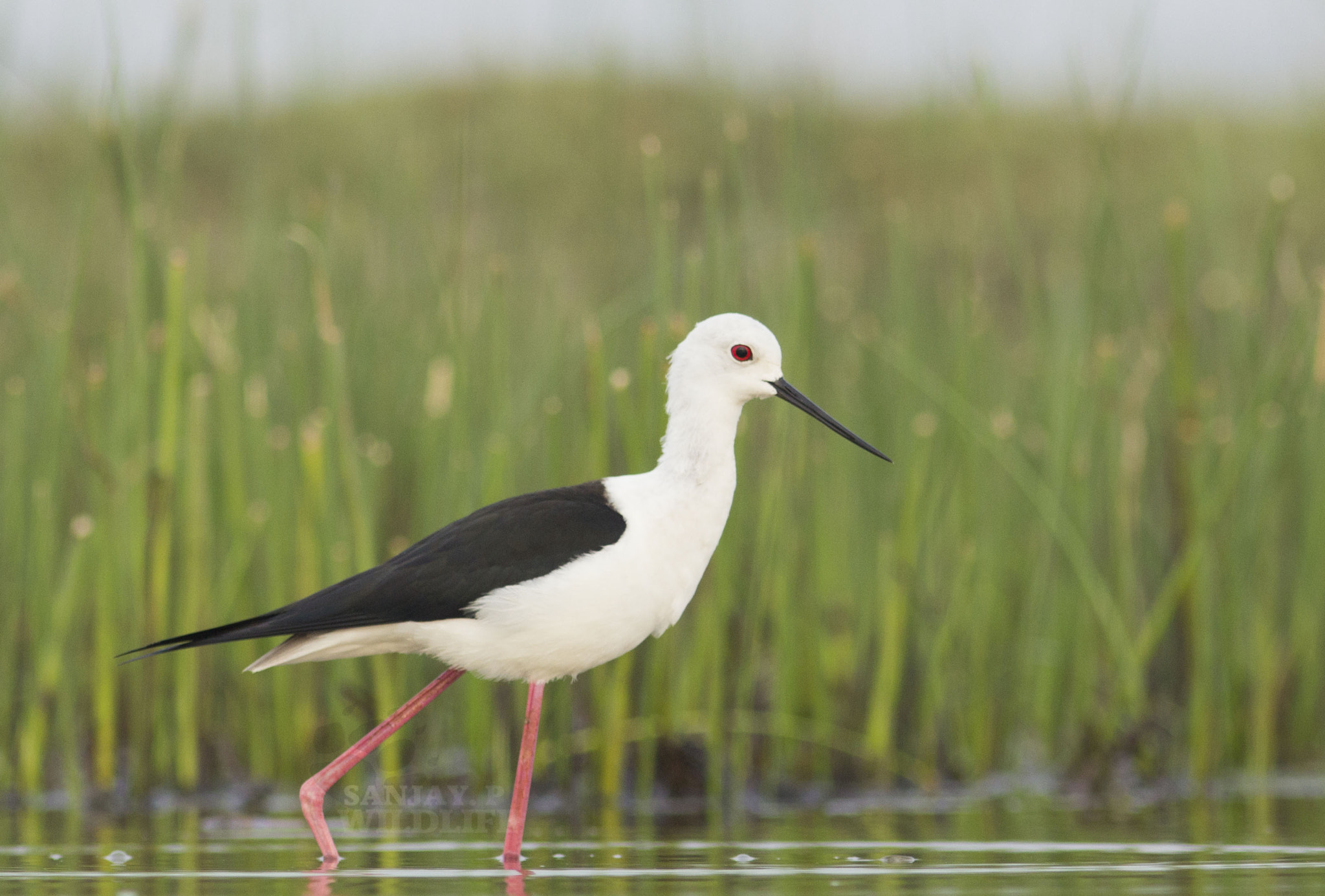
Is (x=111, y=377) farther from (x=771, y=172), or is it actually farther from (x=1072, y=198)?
(x=1072, y=198)

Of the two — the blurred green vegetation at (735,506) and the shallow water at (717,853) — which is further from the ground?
the blurred green vegetation at (735,506)

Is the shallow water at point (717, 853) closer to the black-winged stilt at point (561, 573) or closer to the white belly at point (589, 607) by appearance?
the black-winged stilt at point (561, 573)

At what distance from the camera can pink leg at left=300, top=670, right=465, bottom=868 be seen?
594cm

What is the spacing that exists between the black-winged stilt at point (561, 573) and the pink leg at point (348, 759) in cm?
1

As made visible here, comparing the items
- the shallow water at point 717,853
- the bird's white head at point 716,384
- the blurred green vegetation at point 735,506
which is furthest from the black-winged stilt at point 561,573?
the blurred green vegetation at point 735,506

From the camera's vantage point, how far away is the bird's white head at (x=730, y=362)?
6.04m

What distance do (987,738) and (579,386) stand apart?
100 inches

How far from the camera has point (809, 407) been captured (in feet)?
20.4

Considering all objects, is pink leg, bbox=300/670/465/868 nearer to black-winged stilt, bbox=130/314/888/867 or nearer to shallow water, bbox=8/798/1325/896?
black-winged stilt, bbox=130/314/888/867

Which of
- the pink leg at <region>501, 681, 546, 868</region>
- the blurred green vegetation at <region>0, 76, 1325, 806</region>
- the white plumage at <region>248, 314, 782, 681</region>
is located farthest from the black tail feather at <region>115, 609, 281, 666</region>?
the blurred green vegetation at <region>0, 76, 1325, 806</region>

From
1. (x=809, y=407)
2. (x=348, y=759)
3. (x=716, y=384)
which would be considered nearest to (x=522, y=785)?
(x=348, y=759)

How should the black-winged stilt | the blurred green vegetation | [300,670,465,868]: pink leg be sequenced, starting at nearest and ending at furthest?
the black-winged stilt → [300,670,465,868]: pink leg → the blurred green vegetation

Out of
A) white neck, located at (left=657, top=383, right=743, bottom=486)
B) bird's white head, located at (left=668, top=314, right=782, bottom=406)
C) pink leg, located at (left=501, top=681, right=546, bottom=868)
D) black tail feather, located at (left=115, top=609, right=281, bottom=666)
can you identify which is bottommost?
pink leg, located at (left=501, top=681, right=546, bottom=868)

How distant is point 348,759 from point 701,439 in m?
1.67
